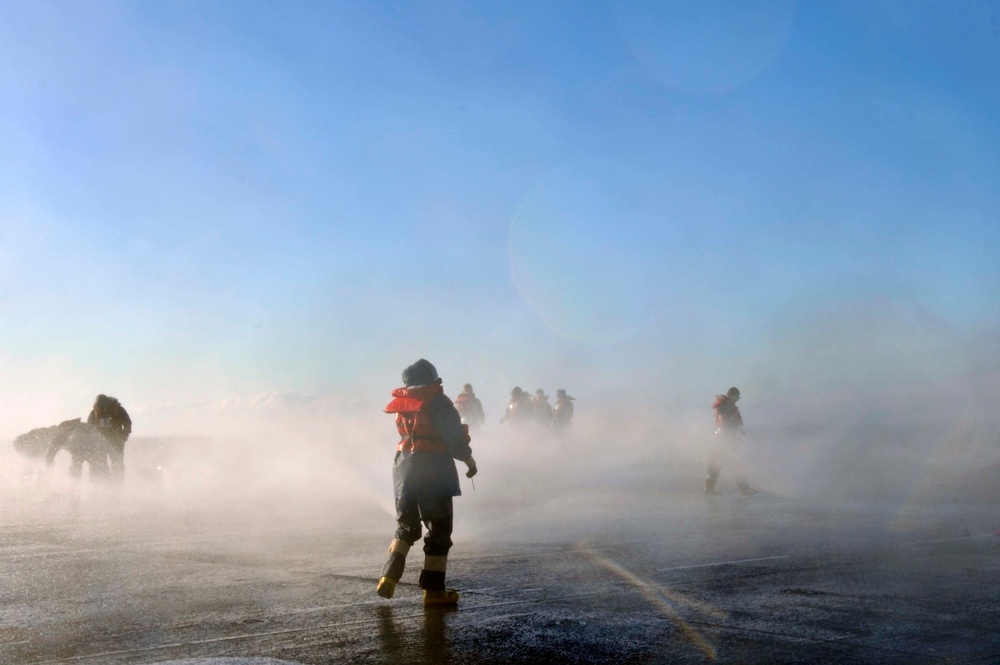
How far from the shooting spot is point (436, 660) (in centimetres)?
492

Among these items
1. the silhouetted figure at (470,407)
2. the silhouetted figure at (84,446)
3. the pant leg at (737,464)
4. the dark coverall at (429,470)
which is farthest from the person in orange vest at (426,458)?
the silhouetted figure at (470,407)

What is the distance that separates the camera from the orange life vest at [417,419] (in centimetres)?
718

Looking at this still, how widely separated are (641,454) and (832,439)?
307 inches

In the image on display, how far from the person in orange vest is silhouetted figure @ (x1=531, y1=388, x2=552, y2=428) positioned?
20064 millimetres

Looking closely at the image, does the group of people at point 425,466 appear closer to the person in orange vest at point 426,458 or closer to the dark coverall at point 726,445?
the person in orange vest at point 426,458

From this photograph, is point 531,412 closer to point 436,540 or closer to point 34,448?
point 34,448

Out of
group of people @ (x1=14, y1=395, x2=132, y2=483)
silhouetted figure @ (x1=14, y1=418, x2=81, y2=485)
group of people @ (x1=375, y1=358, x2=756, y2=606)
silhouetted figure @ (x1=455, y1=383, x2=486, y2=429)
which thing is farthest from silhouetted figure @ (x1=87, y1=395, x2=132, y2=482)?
group of people @ (x1=375, y1=358, x2=756, y2=606)

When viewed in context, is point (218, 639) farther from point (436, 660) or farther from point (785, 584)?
point (785, 584)

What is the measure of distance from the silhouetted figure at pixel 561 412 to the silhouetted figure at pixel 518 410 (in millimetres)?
736

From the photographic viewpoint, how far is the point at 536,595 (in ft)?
22.3

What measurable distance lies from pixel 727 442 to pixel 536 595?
10.7 meters

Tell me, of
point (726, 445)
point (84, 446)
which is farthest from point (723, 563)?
point (84, 446)

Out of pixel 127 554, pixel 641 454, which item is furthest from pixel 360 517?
pixel 641 454

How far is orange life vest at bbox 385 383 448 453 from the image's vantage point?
7184 mm
